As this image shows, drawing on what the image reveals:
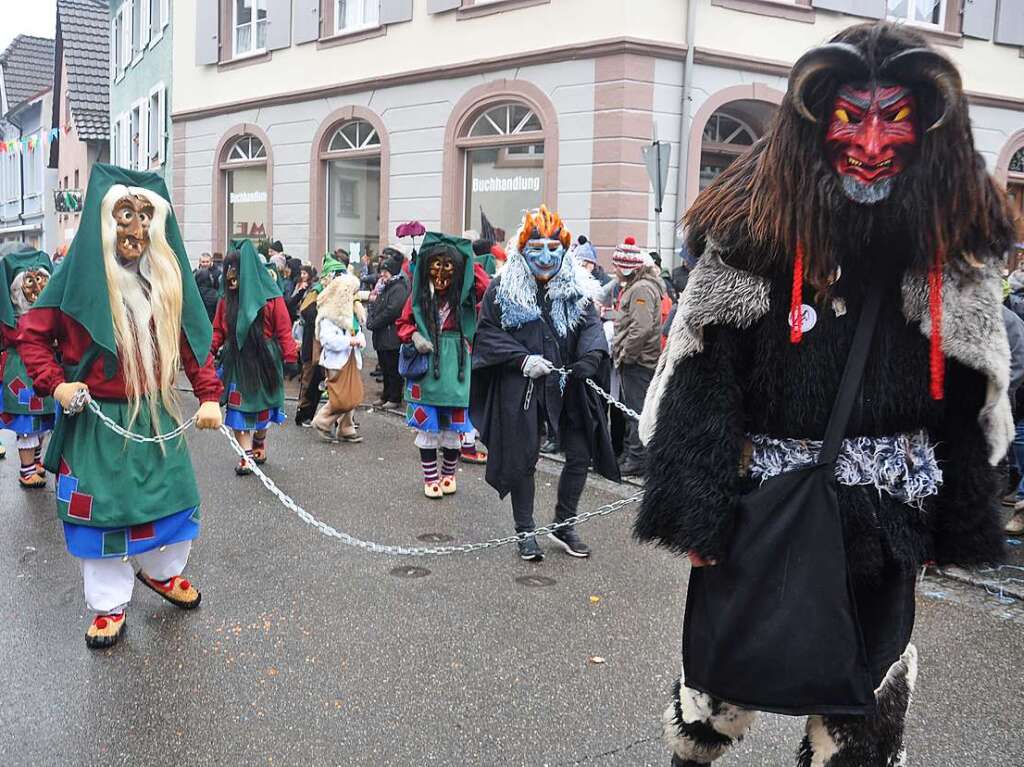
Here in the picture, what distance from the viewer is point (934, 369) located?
238 centimetres

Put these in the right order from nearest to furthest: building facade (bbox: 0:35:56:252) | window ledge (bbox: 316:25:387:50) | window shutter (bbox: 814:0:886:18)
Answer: window shutter (bbox: 814:0:886:18) < window ledge (bbox: 316:25:387:50) < building facade (bbox: 0:35:56:252)

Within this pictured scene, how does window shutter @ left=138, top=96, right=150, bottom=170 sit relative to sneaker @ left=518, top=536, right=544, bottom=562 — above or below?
above

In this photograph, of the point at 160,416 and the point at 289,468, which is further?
the point at 289,468

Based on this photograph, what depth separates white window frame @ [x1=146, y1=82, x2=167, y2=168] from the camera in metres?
21.7

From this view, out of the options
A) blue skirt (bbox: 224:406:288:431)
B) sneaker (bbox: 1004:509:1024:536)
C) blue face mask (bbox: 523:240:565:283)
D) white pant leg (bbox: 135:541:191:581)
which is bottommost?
sneaker (bbox: 1004:509:1024:536)

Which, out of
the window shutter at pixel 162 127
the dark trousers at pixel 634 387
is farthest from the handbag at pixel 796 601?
the window shutter at pixel 162 127

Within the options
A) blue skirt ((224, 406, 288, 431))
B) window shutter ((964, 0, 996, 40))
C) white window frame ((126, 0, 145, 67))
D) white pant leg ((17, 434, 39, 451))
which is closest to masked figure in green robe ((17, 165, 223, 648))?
white pant leg ((17, 434, 39, 451))

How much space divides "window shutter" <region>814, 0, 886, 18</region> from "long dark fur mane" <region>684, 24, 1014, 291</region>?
12599mm

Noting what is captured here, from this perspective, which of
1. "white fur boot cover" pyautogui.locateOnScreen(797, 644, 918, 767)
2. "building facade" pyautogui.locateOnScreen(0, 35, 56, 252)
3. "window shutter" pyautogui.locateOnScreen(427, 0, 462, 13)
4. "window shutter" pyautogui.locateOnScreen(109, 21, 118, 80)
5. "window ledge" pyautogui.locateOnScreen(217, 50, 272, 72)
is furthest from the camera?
"building facade" pyautogui.locateOnScreen(0, 35, 56, 252)

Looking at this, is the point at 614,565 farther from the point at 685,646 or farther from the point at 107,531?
the point at 685,646

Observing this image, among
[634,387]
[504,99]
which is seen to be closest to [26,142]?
[504,99]

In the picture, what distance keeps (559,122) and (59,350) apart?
9.90m

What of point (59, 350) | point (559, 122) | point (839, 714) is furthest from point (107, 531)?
point (559, 122)

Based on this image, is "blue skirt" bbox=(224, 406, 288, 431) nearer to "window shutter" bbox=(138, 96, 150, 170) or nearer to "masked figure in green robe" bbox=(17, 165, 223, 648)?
"masked figure in green robe" bbox=(17, 165, 223, 648)
